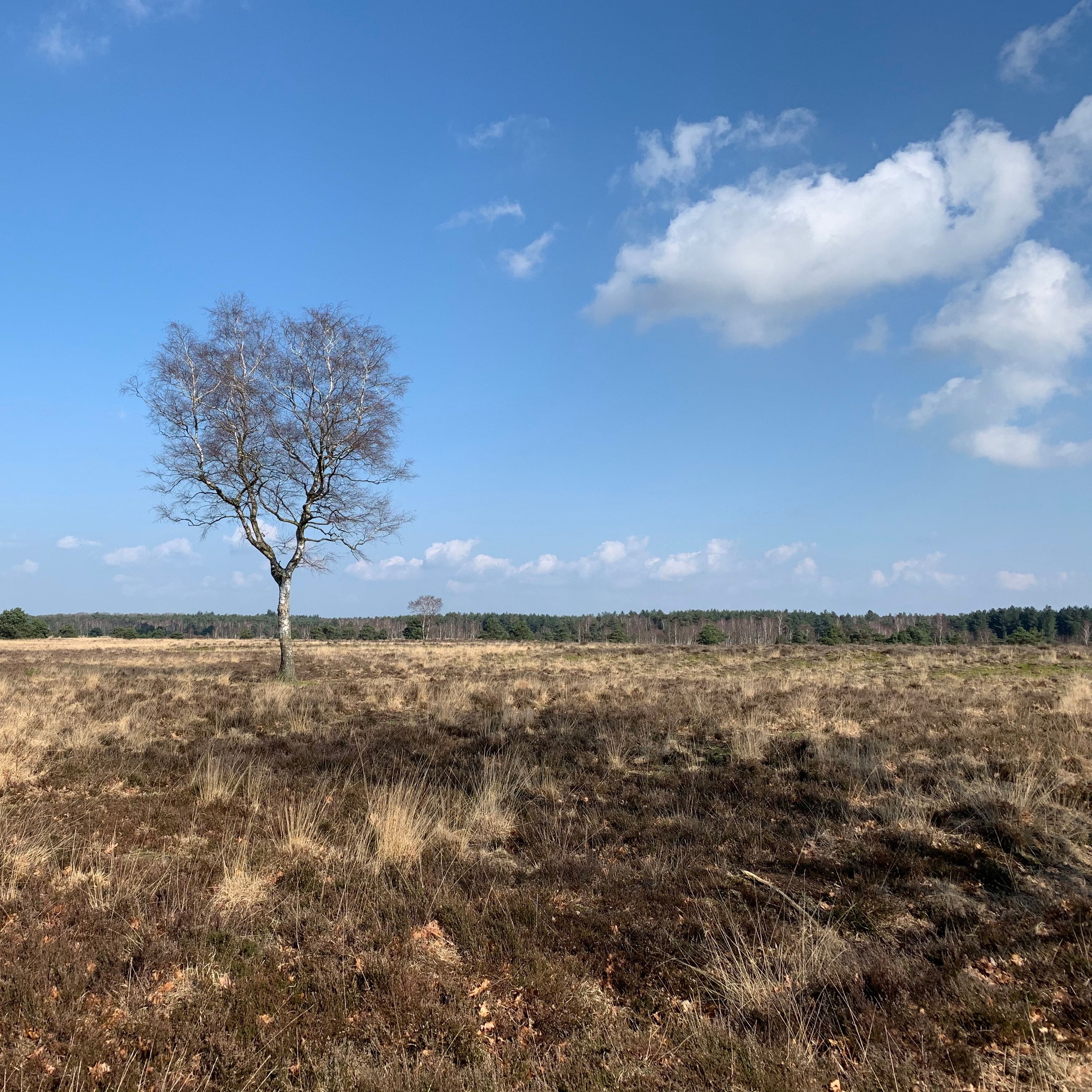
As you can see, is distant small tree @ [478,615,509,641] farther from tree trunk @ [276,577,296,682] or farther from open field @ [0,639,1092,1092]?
open field @ [0,639,1092,1092]

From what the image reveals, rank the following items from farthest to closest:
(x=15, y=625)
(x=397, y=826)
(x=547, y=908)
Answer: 1. (x=15, y=625)
2. (x=397, y=826)
3. (x=547, y=908)

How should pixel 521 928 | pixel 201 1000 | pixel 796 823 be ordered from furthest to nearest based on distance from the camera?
1. pixel 796 823
2. pixel 521 928
3. pixel 201 1000

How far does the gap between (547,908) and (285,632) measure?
18.0m

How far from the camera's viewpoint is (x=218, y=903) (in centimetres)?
496

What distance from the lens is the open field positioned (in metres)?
3.38

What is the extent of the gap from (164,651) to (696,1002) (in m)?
51.3

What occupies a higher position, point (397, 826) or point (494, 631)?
point (397, 826)

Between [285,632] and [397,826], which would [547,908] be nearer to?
[397,826]

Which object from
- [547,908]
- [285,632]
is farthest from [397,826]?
[285,632]

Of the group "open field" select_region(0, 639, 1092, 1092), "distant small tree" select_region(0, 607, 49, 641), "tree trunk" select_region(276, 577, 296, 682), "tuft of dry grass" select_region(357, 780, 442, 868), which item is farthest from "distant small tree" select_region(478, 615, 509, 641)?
"tuft of dry grass" select_region(357, 780, 442, 868)

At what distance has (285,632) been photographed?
2080 centimetres

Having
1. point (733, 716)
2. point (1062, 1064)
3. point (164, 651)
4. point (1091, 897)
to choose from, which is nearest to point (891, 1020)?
point (1062, 1064)

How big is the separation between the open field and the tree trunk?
359 inches

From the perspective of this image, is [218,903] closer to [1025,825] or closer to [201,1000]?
[201,1000]
